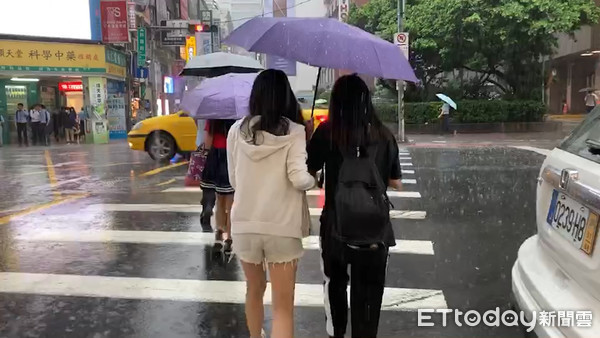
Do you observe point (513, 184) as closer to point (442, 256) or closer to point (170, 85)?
point (442, 256)

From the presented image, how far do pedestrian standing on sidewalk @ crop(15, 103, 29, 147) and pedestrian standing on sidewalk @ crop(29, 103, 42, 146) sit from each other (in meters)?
0.23

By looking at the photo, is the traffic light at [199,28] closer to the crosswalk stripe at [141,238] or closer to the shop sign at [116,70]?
the shop sign at [116,70]

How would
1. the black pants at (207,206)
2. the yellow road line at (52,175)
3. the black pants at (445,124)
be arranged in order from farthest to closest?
1. the black pants at (445,124)
2. the yellow road line at (52,175)
3. the black pants at (207,206)

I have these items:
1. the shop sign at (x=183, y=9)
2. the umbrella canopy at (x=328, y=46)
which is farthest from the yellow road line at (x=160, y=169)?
the shop sign at (x=183, y=9)

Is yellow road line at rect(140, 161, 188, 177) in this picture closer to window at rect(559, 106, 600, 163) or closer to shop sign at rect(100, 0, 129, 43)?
window at rect(559, 106, 600, 163)

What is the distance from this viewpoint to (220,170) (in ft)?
18.1

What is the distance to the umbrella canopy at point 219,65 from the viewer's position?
20.0 feet

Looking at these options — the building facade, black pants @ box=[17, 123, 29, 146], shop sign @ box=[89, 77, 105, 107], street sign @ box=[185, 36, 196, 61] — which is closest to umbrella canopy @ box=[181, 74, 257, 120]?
shop sign @ box=[89, 77, 105, 107]

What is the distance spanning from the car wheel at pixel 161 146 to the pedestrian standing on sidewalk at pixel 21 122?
11.3 m

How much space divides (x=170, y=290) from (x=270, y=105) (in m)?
2.55

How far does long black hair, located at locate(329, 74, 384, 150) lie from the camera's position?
2.77 metres

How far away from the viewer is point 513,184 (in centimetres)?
Answer: 986

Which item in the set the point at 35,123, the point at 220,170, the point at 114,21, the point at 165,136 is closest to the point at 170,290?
the point at 220,170

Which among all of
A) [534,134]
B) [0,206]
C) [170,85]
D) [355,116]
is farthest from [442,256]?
[170,85]
